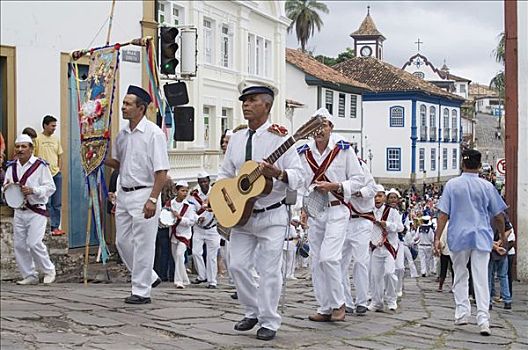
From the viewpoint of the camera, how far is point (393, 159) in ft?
194

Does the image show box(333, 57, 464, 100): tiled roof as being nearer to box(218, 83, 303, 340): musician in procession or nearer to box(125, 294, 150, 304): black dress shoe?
box(125, 294, 150, 304): black dress shoe

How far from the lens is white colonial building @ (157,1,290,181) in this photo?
25.9m

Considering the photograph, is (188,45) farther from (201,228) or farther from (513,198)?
(513,198)

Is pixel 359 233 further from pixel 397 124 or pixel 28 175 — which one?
pixel 397 124

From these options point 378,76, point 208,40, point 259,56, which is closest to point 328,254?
point 208,40

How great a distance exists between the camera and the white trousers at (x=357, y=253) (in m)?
9.18

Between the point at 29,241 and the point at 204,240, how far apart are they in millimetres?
3564

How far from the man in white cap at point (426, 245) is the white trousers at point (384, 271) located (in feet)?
40.2

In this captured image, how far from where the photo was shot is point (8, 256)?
1195 centimetres

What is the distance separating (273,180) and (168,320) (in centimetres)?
162

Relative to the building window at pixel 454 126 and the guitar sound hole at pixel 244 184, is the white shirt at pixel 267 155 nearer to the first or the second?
the guitar sound hole at pixel 244 184

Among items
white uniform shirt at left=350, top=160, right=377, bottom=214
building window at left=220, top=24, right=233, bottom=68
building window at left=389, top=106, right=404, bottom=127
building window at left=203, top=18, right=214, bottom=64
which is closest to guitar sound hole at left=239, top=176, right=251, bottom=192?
white uniform shirt at left=350, top=160, right=377, bottom=214

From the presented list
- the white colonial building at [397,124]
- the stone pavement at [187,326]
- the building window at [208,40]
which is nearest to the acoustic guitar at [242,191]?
the stone pavement at [187,326]

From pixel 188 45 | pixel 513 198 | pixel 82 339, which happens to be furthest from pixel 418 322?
pixel 188 45
